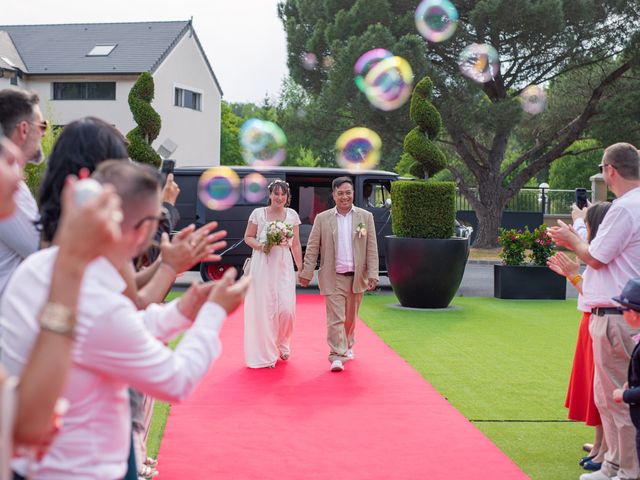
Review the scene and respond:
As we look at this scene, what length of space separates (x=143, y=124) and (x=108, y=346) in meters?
19.1

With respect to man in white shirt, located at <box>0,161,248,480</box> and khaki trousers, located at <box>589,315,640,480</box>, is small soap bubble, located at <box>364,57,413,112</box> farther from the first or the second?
man in white shirt, located at <box>0,161,248,480</box>

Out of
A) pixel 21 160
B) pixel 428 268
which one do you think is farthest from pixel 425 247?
pixel 21 160

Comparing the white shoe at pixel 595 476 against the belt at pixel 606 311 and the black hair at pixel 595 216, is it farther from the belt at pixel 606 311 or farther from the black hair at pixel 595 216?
the black hair at pixel 595 216

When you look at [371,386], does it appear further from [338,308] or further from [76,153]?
[76,153]

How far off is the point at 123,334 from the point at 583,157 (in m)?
55.7

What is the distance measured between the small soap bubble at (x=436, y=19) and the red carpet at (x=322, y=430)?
17.1 meters

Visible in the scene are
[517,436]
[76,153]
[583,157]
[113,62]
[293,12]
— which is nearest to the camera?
[76,153]

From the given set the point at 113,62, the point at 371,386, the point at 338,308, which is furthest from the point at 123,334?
the point at 113,62

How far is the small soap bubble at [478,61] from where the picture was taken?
87.5 feet

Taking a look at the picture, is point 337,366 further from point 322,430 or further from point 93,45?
point 93,45

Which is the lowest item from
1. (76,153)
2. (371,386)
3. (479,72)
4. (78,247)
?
(371,386)

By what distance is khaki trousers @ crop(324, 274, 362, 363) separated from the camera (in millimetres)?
8473

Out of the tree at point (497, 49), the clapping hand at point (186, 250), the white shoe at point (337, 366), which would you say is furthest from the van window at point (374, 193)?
the clapping hand at point (186, 250)

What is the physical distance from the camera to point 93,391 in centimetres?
213
